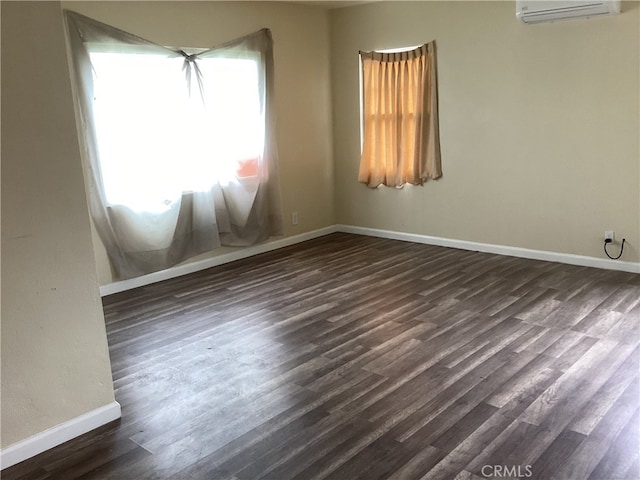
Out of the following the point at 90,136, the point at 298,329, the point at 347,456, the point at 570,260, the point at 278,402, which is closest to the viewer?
the point at 347,456

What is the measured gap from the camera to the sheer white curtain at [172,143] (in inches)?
175

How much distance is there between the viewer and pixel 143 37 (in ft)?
15.4

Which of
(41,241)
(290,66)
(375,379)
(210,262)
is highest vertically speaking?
(290,66)

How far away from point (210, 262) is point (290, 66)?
231 cm

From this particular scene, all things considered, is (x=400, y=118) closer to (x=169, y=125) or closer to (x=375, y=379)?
(x=169, y=125)

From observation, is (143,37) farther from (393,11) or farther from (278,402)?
(278,402)

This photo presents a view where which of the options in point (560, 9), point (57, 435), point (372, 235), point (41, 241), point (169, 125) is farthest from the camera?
point (372, 235)

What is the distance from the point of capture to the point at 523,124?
16.7 feet

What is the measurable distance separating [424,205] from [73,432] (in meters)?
4.28

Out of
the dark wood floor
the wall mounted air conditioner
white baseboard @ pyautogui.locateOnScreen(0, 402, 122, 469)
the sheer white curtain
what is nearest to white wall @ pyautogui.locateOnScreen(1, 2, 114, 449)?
white baseboard @ pyautogui.locateOnScreen(0, 402, 122, 469)

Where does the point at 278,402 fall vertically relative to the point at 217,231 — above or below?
below

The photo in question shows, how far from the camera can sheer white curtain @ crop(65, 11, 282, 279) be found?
4457 mm

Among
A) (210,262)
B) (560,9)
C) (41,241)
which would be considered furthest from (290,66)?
(41,241)

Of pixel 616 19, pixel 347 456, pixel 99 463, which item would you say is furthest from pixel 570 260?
pixel 99 463
